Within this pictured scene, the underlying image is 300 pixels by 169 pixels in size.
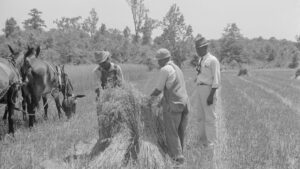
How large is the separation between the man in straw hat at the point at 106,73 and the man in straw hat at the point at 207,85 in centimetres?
157

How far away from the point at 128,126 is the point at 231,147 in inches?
86.8

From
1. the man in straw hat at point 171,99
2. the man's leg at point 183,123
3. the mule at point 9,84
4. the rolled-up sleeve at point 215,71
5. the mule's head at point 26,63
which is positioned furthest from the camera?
the mule's head at point 26,63

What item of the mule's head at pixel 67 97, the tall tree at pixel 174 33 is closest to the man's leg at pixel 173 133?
the mule's head at pixel 67 97

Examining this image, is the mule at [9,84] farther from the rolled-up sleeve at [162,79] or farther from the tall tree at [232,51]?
the tall tree at [232,51]

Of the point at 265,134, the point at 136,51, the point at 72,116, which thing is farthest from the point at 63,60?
the point at 265,134

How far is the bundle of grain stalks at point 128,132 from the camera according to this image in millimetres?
5480

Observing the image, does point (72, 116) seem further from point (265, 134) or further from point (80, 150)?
point (265, 134)

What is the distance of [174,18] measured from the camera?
5575cm

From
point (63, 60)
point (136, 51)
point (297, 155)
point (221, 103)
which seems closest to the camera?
point (297, 155)

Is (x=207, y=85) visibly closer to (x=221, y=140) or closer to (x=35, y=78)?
(x=221, y=140)

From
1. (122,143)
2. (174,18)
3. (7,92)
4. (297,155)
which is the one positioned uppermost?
(174,18)

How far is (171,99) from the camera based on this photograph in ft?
18.7

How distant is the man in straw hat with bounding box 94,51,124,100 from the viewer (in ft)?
21.1

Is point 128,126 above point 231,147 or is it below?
above
